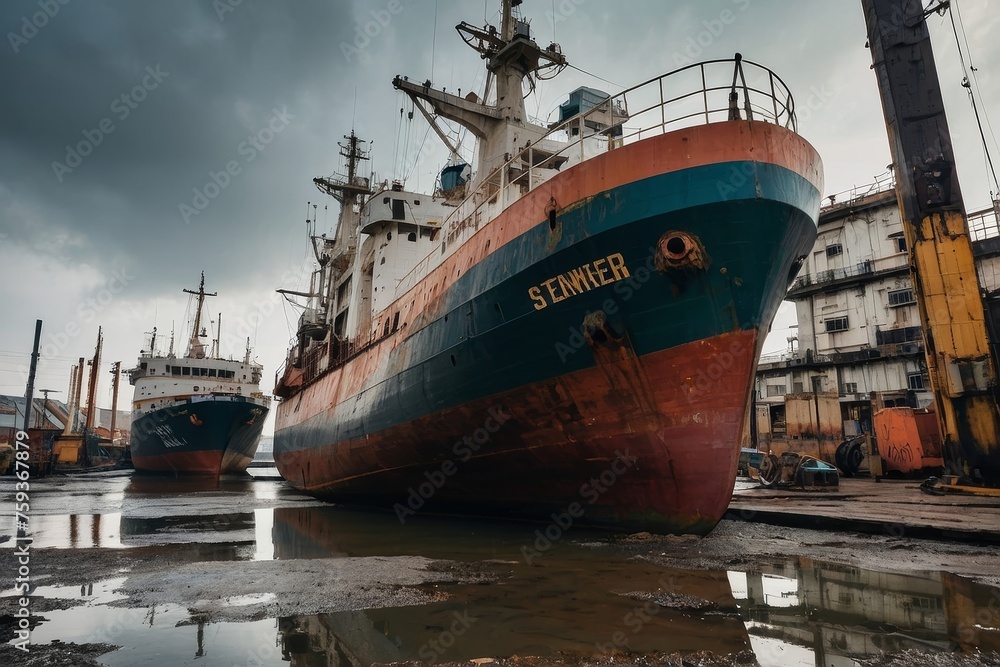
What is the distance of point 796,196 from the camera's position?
7.57m

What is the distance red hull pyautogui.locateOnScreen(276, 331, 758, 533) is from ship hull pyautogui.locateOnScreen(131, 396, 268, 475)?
74.7 ft

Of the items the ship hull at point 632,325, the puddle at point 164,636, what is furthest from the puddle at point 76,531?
the ship hull at point 632,325

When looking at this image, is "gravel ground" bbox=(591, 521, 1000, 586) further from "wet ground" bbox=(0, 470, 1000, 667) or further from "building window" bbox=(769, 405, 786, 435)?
"building window" bbox=(769, 405, 786, 435)

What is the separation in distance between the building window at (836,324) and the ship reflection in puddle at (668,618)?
2867cm

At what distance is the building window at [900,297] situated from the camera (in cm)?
2830

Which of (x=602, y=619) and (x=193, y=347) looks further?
(x=193, y=347)

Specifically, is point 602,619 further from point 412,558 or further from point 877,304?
point 877,304

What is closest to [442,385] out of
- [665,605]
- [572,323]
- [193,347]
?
[572,323]

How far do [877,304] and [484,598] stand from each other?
3158 centimetres

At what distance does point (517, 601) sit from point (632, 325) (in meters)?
3.94

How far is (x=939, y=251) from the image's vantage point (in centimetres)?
1155

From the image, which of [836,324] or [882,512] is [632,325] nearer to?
[882,512]

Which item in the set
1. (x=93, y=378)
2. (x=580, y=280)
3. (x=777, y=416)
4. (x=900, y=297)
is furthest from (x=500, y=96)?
(x=93, y=378)

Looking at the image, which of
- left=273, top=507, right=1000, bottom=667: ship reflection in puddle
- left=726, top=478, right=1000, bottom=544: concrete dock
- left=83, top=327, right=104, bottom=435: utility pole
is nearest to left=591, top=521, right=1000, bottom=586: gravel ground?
left=726, top=478, right=1000, bottom=544: concrete dock
